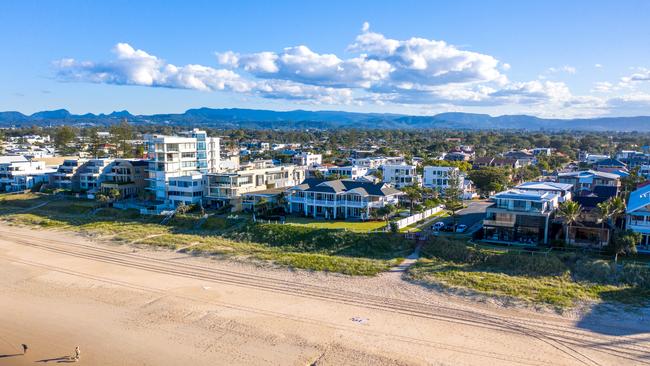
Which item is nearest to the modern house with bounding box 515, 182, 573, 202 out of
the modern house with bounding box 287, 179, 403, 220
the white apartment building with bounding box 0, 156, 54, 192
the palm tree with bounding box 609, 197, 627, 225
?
the palm tree with bounding box 609, 197, 627, 225

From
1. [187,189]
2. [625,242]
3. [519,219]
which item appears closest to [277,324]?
[519,219]

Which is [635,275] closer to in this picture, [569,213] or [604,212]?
[604,212]

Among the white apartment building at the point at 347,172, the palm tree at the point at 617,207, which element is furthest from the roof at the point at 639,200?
the white apartment building at the point at 347,172

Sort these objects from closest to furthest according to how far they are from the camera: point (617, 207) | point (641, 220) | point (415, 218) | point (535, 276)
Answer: point (535, 276), point (641, 220), point (617, 207), point (415, 218)

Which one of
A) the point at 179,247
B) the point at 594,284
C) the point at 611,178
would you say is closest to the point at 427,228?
the point at 594,284

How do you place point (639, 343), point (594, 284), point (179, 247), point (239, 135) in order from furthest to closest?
1. point (239, 135)
2. point (179, 247)
3. point (594, 284)
4. point (639, 343)

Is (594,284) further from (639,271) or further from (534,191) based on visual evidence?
(534,191)
